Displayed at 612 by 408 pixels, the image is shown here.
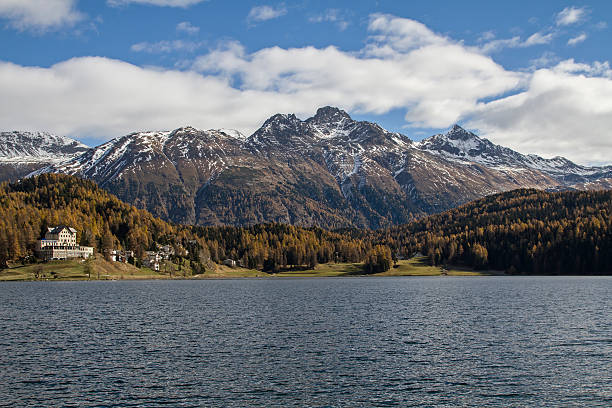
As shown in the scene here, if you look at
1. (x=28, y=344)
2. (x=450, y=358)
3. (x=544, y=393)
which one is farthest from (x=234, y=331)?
(x=544, y=393)

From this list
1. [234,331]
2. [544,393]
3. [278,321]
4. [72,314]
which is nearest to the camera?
[544,393]

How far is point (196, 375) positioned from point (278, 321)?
39715 mm

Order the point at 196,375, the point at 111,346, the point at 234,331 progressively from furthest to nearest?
the point at 234,331
the point at 111,346
the point at 196,375

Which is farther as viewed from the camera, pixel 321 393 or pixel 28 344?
pixel 28 344

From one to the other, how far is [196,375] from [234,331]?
90.7 feet

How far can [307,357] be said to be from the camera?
61875mm

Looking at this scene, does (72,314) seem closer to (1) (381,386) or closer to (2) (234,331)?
(2) (234,331)

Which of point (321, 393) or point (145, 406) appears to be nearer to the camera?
point (145, 406)

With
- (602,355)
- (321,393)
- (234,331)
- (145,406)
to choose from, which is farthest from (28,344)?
(602,355)

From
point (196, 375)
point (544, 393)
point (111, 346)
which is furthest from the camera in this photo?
point (111, 346)

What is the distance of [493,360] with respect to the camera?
59.5 metres

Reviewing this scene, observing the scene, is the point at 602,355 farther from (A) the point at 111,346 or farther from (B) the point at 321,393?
(A) the point at 111,346

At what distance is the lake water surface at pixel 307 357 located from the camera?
46344mm

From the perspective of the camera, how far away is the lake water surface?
46.3 meters
